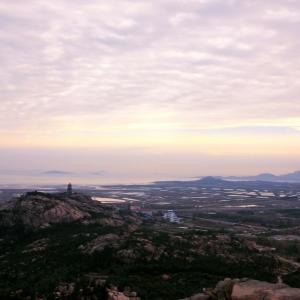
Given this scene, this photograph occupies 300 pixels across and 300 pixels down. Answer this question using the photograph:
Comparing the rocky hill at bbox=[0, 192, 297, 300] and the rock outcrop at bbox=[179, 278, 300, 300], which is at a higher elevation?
the rock outcrop at bbox=[179, 278, 300, 300]

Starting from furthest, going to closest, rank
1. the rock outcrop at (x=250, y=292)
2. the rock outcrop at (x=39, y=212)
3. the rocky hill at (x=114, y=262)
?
the rock outcrop at (x=39, y=212) < the rocky hill at (x=114, y=262) < the rock outcrop at (x=250, y=292)

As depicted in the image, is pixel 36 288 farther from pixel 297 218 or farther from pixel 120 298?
pixel 297 218

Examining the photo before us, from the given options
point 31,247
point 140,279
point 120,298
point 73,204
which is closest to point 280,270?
point 140,279

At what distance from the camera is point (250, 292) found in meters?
24.4

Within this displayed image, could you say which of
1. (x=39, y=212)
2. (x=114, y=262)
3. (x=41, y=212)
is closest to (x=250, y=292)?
(x=114, y=262)

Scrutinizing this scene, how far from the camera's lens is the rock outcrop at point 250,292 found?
23.5 meters

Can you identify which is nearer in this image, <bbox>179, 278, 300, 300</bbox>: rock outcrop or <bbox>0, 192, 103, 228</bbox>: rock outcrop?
<bbox>179, 278, 300, 300</bbox>: rock outcrop

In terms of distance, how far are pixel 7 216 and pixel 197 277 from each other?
3464 centimetres

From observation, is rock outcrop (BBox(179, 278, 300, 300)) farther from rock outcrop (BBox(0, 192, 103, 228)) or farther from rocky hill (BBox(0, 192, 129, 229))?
rock outcrop (BBox(0, 192, 103, 228))

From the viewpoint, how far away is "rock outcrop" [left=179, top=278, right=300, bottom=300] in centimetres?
2350

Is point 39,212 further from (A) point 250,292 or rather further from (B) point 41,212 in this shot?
(A) point 250,292

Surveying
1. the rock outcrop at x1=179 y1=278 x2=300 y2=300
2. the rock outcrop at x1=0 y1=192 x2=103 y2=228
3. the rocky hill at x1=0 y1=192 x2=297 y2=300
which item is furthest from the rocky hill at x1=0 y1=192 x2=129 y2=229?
the rock outcrop at x1=179 y1=278 x2=300 y2=300

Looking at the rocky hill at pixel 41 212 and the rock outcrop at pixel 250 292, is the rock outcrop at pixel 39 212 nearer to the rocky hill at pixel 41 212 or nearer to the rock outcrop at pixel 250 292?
the rocky hill at pixel 41 212

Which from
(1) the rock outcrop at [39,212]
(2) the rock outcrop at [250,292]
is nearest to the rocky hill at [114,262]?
(1) the rock outcrop at [39,212]
